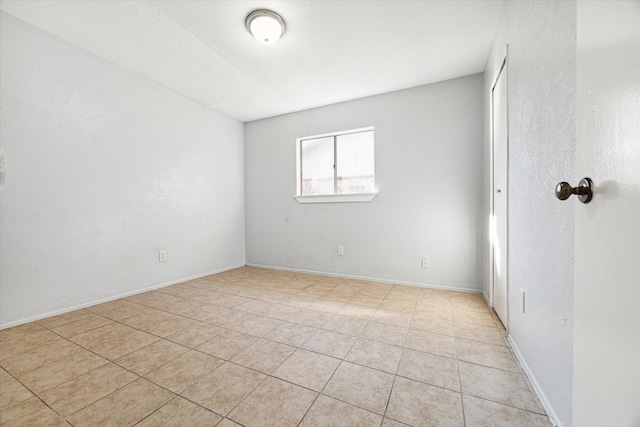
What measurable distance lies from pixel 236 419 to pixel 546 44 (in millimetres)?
2150

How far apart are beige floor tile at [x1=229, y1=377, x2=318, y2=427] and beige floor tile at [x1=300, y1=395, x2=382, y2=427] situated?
4 centimetres

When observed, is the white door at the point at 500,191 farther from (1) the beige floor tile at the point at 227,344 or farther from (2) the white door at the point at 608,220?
(1) the beige floor tile at the point at 227,344

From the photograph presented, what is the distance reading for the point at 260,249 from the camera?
3.98 metres

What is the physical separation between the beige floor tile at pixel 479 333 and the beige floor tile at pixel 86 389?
208 cm

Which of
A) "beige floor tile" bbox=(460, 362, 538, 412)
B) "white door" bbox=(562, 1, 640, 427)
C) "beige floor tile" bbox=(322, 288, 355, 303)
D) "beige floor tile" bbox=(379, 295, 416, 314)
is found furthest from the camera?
"beige floor tile" bbox=(322, 288, 355, 303)

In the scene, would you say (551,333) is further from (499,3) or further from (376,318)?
(499,3)

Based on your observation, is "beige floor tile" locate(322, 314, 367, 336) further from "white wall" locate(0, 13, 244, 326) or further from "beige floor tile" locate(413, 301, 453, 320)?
"white wall" locate(0, 13, 244, 326)

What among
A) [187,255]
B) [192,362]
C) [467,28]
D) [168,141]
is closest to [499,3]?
[467,28]

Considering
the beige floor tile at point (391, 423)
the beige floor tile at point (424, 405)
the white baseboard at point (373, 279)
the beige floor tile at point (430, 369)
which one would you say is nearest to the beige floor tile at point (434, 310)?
the white baseboard at point (373, 279)

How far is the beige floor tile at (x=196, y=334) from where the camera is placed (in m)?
1.67

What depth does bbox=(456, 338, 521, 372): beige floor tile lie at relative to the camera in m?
1.40

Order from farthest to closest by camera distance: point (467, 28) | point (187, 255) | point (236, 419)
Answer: point (187, 255), point (467, 28), point (236, 419)

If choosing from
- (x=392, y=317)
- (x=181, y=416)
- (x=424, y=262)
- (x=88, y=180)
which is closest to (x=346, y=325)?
(x=392, y=317)

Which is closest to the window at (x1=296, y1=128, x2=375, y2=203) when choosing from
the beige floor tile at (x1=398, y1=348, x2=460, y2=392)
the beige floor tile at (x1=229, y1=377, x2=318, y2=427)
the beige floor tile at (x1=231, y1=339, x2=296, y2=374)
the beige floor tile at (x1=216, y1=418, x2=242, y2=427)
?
the beige floor tile at (x1=398, y1=348, x2=460, y2=392)
